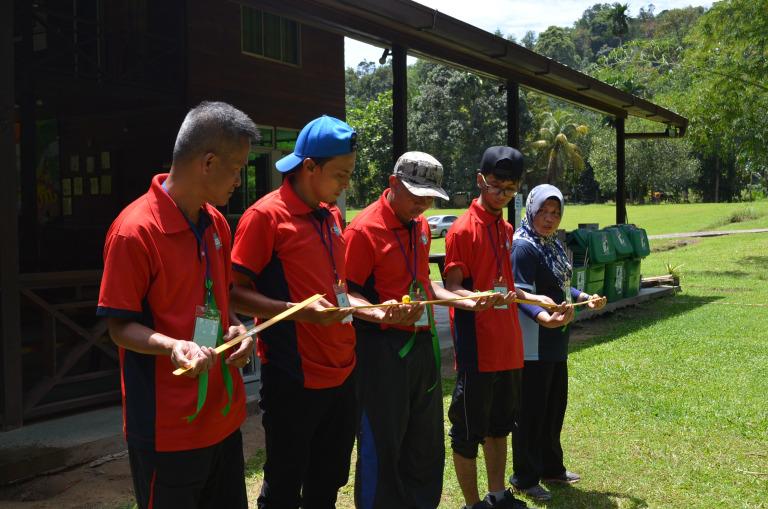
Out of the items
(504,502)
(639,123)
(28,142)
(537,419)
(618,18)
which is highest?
(618,18)

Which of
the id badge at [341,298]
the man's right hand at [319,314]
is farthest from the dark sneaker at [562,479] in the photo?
the man's right hand at [319,314]

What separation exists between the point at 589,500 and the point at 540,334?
1.03m

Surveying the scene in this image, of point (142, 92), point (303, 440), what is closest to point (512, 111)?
Result: point (142, 92)

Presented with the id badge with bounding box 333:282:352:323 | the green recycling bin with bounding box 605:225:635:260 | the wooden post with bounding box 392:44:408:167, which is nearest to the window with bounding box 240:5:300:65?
the wooden post with bounding box 392:44:408:167

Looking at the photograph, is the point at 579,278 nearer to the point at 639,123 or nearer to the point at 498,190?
the point at 498,190

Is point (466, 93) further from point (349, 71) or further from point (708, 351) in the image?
point (349, 71)

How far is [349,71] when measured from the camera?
107 meters

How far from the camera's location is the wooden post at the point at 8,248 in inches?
198

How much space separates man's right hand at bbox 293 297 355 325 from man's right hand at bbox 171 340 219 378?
58 centimetres

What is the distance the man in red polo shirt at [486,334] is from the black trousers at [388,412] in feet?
1.46

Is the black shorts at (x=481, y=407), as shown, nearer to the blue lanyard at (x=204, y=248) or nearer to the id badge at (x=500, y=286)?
the id badge at (x=500, y=286)

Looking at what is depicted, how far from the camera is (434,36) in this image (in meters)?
7.72

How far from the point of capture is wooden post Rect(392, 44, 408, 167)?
773 centimetres

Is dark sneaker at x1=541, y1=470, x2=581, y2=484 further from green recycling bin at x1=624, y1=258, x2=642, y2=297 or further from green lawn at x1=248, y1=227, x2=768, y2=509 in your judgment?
green recycling bin at x1=624, y1=258, x2=642, y2=297
